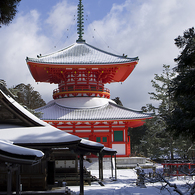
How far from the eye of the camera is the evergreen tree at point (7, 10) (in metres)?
8.75

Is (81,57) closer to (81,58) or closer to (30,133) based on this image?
(81,58)

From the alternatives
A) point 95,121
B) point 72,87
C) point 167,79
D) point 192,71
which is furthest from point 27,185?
point 167,79

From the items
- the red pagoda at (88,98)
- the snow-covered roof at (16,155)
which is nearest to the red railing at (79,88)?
the red pagoda at (88,98)

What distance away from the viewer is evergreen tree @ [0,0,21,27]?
28.7 feet

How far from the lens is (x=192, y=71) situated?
13.0m

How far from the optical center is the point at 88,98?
29.0 meters

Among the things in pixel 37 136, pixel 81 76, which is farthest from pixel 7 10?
pixel 81 76

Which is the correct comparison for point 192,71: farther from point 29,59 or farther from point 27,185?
point 29,59

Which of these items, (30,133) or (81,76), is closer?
(30,133)

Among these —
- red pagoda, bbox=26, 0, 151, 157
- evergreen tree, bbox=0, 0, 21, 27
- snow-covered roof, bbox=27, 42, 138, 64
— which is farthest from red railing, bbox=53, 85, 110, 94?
evergreen tree, bbox=0, 0, 21, 27

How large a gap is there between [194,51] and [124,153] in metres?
16.2

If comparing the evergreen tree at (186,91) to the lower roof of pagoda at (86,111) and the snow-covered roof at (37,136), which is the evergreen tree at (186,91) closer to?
the snow-covered roof at (37,136)

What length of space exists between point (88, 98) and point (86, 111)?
1.79 meters

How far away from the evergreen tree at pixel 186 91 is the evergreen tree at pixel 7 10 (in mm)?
8318
